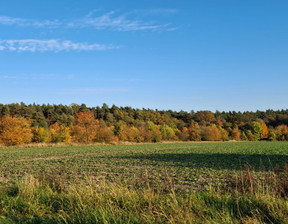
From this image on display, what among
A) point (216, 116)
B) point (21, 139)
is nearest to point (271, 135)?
point (216, 116)

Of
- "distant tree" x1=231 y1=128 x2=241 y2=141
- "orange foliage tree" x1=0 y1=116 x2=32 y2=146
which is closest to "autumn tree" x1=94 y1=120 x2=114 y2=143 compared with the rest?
"orange foliage tree" x1=0 y1=116 x2=32 y2=146

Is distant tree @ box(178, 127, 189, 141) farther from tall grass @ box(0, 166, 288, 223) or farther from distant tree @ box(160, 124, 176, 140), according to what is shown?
tall grass @ box(0, 166, 288, 223)

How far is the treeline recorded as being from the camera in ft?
217

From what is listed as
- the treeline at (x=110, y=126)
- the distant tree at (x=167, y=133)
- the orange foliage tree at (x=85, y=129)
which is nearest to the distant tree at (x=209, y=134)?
the treeline at (x=110, y=126)

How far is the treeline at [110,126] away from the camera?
66062mm

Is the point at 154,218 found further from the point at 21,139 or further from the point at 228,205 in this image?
the point at 21,139

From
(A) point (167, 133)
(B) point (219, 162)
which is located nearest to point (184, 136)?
(A) point (167, 133)

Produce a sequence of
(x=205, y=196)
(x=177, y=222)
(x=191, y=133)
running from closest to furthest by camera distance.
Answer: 1. (x=177, y=222)
2. (x=205, y=196)
3. (x=191, y=133)

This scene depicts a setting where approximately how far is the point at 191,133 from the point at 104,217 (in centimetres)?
10551

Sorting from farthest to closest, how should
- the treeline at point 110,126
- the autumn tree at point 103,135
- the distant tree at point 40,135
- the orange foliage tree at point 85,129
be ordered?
the autumn tree at point 103,135, the distant tree at point 40,135, the orange foliage tree at point 85,129, the treeline at point 110,126

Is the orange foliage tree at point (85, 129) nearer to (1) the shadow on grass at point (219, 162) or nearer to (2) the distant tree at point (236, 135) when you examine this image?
(1) the shadow on grass at point (219, 162)

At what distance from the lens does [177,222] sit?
4738mm

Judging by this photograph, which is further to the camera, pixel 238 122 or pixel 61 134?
pixel 238 122

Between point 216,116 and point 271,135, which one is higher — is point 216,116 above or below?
above
